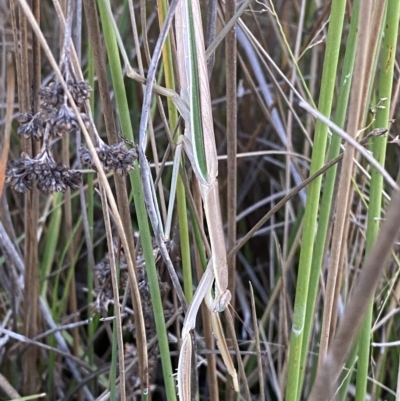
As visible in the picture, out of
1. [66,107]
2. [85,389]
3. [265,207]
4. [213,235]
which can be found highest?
[66,107]

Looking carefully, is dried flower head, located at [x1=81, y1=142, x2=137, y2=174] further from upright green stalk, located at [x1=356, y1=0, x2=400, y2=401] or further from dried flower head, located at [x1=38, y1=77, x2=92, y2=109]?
upright green stalk, located at [x1=356, y1=0, x2=400, y2=401]

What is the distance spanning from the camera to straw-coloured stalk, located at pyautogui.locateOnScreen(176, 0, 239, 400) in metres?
0.44

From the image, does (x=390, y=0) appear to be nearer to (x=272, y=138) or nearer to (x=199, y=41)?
(x=199, y=41)

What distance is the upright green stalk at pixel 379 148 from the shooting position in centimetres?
43

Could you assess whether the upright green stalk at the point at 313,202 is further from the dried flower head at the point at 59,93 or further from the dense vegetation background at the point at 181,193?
the dried flower head at the point at 59,93

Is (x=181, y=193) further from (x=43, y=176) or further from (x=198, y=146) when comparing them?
(x=43, y=176)

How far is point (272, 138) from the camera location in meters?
1.03

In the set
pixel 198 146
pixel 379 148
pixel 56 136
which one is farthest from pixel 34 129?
pixel 379 148

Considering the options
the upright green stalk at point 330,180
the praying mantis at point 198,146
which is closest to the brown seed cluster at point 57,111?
the praying mantis at point 198,146

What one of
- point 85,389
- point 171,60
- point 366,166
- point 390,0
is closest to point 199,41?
point 171,60

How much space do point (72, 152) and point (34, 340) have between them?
0.38m

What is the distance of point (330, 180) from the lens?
44cm

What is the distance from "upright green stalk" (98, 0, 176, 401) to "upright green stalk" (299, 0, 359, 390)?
0.46ft

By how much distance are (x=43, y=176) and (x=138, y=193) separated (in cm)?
10
